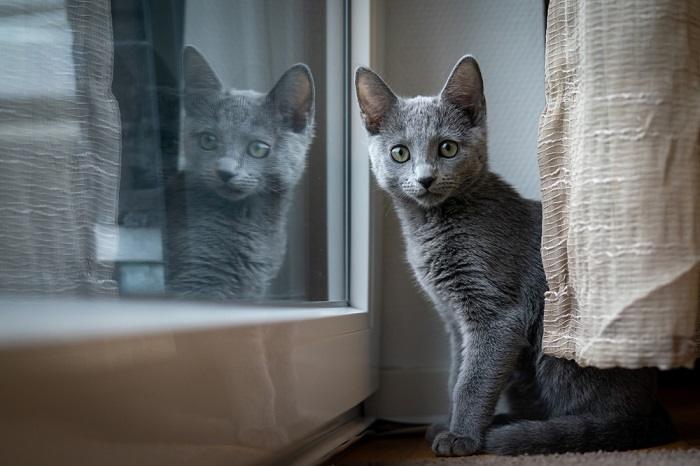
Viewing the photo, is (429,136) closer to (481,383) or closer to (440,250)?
(440,250)

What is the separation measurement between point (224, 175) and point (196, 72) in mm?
171

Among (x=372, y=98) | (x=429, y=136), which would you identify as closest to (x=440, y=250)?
(x=429, y=136)

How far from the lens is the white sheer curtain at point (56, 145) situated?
1.54 ft

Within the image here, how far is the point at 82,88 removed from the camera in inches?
21.3

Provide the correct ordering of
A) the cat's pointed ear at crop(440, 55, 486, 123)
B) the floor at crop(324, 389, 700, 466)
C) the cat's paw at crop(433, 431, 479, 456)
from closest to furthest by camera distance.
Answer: the floor at crop(324, 389, 700, 466)
the cat's paw at crop(433, 431, 479, 456)
the cat's pointed ear at crop(440, 55, 486, 123)

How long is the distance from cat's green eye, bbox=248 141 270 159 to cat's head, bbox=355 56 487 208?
231mm

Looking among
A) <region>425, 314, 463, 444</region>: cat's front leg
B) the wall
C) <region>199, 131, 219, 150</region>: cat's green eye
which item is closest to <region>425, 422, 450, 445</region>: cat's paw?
<region>425, 314, 463, 444</region>: cat's front leg

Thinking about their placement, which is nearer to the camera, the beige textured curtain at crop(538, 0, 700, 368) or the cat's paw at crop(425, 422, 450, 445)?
the beige textured curtain at crop(538, 0, 700, 368)

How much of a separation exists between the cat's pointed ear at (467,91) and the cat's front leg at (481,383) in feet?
1.30

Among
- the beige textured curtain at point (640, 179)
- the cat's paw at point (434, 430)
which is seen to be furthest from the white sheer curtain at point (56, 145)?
the cat's paw at point (434, 430)

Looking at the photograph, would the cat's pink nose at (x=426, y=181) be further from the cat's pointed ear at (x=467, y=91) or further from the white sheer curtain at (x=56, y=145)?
the white sheer curtain at (x=56, y=145)

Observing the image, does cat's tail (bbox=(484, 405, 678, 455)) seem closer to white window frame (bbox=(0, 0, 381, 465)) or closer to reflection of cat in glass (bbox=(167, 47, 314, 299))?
white window frame (bbox=(0, 0, 381, 465))

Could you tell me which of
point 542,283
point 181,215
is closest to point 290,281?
point 181,215

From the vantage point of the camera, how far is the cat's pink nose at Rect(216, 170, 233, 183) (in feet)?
3.18
